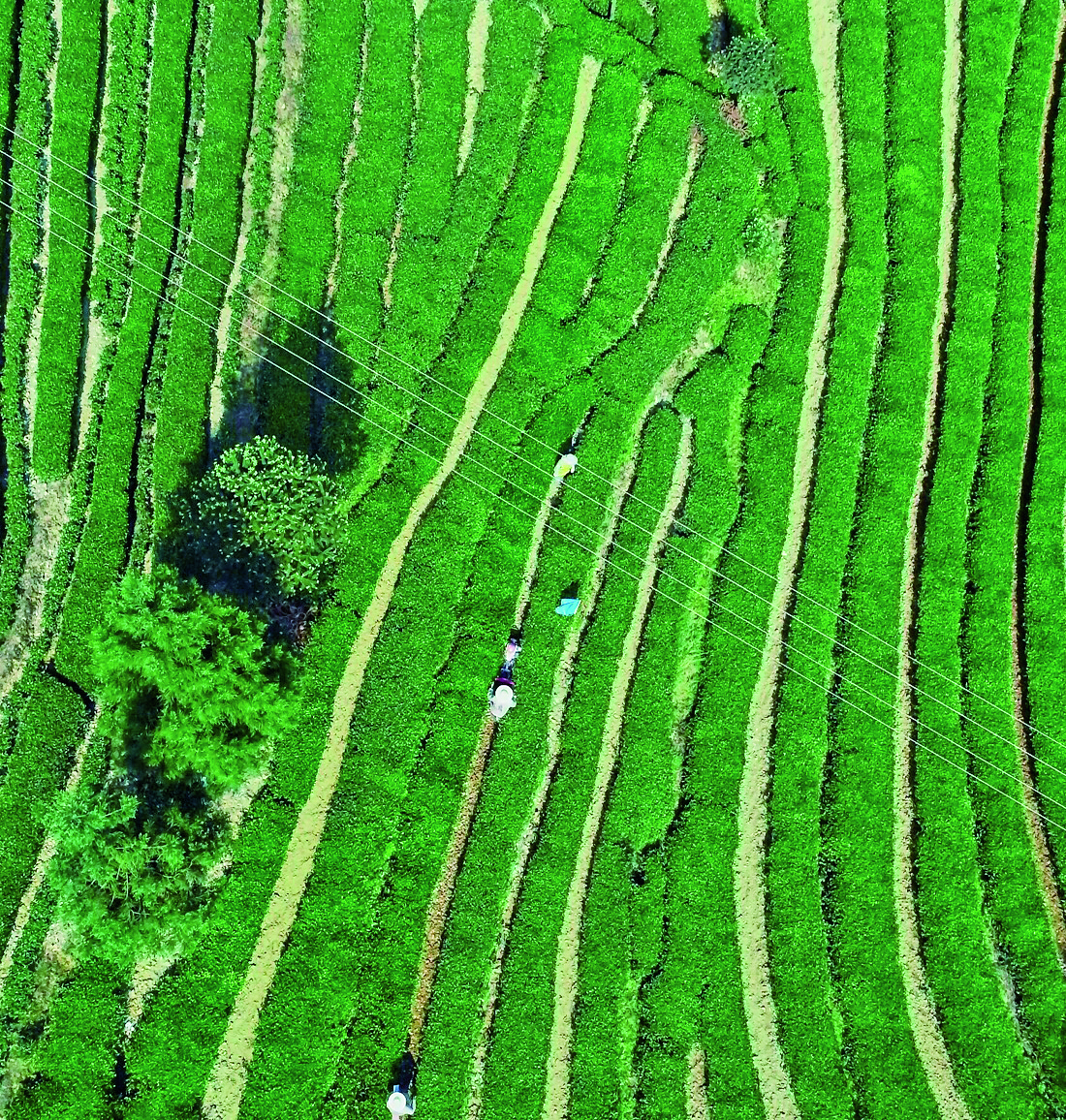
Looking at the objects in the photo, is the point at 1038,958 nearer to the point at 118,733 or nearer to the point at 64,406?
the point at 118,733

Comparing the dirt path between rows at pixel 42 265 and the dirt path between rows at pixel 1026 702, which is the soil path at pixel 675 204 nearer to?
the dirt path between rows at pixel 1026 702

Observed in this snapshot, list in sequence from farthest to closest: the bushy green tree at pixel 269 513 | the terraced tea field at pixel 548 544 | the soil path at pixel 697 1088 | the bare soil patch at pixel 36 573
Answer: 1. the bare soil patch at pixel 36 573
2. the soil path at pixel 697 1088
3. the terraced tea field at pixel 548 544
4. the bushy green tree at pixel 269 513

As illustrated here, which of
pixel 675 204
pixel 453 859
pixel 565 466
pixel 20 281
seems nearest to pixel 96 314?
pixel 20 281

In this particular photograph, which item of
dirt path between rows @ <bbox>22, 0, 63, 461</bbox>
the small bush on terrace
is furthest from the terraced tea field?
the small bush on terrace

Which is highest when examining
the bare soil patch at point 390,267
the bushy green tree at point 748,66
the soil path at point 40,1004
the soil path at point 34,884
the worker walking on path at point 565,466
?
the bushy green tree at point 748,66

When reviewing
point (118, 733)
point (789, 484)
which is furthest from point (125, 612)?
point (789, 484)

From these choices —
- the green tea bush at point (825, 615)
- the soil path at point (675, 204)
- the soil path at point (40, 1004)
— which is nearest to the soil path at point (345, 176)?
the soil path at point (675, 204)
